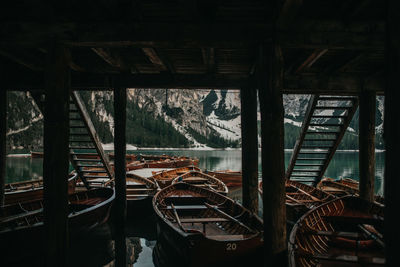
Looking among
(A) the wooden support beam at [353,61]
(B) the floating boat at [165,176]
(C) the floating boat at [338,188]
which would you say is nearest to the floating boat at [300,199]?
(C) the floating boat at [338,188]

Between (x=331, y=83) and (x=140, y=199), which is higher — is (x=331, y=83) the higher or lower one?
the higher one

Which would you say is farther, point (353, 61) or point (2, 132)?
point (2, 132)

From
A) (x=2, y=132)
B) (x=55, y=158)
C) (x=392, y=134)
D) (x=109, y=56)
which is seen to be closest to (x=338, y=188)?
(x=109, y=56)

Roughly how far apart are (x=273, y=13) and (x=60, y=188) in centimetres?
513

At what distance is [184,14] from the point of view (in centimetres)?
505

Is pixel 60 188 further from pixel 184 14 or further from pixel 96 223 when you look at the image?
pixel 96 223

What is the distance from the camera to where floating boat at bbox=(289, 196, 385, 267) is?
4.68 m

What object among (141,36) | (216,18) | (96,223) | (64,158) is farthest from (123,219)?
(216,18)

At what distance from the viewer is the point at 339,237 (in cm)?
607

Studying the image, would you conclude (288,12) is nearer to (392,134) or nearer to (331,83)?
(392,134)

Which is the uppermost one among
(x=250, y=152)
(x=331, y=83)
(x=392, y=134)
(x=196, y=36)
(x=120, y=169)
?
(x=196, y=36)

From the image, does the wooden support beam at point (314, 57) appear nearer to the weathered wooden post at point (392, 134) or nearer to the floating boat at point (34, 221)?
the weathered wooden post at point (392, 134)

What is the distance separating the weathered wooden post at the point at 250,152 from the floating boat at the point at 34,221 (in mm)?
4906

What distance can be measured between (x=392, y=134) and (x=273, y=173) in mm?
2978
